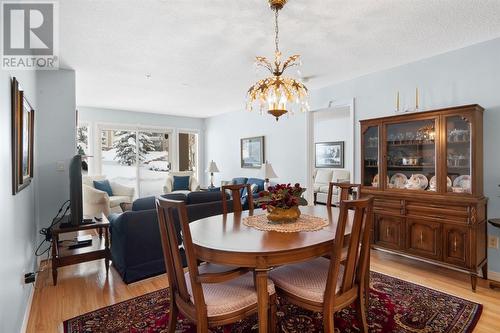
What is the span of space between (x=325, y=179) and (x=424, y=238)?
4.50 metres

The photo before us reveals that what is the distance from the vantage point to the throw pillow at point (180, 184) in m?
6.56

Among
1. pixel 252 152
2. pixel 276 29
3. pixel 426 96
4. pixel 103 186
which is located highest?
pixel 276 29

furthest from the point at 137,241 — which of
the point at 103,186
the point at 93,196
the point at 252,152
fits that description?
the point at 252,152

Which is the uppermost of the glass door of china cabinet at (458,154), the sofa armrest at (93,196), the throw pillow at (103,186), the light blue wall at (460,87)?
the light blue wall at (460,87)

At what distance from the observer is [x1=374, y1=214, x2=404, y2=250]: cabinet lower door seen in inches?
123

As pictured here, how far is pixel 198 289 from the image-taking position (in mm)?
1470

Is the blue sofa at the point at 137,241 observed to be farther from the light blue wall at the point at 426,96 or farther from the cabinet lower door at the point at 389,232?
the light blue wall at the point at 426,96

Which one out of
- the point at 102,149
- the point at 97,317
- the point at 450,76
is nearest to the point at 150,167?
the point at 102,149

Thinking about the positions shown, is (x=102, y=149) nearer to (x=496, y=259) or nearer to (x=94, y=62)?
(x=94, y=62)

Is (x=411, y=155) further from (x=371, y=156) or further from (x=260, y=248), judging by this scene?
(x=260, y=248)

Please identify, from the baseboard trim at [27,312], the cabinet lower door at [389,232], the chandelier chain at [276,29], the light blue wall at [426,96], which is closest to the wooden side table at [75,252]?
the baseboard trim at [27,312]

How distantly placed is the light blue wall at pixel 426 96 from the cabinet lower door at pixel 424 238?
0.57 meters

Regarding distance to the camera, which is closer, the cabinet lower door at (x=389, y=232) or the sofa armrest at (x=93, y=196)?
the cabinet lower door at (x=389, y=232)

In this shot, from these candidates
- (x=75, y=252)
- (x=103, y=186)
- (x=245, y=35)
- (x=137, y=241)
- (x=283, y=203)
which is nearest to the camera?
(x=283, y=203)
